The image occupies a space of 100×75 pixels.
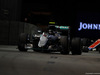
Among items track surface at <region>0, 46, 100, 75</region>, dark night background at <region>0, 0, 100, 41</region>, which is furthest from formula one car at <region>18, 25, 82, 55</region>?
dark night background at <region>0, 0, 100, 41</region>

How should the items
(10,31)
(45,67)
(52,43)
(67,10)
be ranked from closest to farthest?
1. (45,67)
2. (52,43)
3. (10,31)
4. (67,10)

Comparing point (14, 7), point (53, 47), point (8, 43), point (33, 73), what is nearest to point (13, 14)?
point (14, 7)

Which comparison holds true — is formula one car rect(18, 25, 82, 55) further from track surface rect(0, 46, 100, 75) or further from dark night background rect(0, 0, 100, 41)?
dark night background rect(0, 0, 100, 41)

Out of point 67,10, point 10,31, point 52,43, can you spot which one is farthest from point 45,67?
point 67,10

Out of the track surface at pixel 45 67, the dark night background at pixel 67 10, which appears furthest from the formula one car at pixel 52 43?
the dark night background at pixel 67 10

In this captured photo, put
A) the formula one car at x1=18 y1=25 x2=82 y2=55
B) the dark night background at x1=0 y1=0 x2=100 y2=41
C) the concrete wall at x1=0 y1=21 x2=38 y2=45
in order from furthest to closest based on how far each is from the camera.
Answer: the dark night background at x1=0 y1=0 x2=100 y2=41 < the concrete wall at x1=0 y1=21 x2=38 y2=45 < the formula one car at x1=18 y1=25 x2=82 y2=55

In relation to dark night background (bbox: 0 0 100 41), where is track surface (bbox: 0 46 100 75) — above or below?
below

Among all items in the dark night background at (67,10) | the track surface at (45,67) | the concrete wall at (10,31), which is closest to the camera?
the track surface at (45,67)

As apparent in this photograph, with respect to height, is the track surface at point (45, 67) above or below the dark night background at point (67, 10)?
below

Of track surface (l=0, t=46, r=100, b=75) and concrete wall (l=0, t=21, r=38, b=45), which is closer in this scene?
track surface (l=0, t=46, r=100, b=75)

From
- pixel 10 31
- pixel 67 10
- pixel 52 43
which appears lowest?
pixel 52 43

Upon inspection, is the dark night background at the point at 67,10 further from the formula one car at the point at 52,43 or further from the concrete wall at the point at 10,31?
the formula one car at the point at 52,43

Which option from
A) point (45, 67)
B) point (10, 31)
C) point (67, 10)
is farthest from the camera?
point (67, 10)

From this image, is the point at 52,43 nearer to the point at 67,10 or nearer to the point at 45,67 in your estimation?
the point at 45,67
